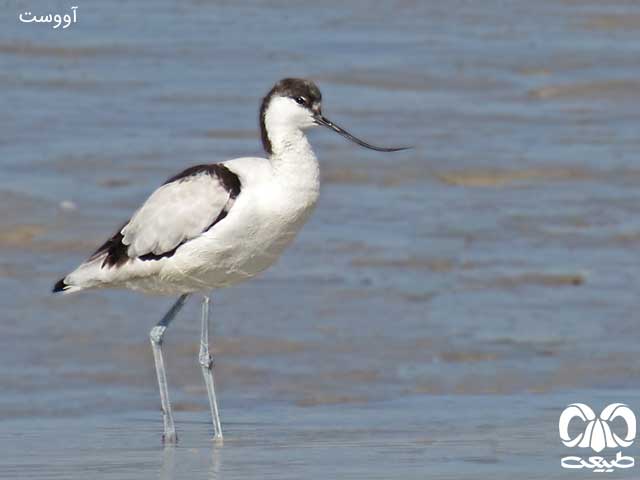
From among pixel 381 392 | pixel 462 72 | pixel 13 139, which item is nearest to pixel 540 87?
pixel 462 72

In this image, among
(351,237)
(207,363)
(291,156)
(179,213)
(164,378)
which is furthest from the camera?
(351,237)

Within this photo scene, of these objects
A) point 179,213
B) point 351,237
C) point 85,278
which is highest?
point 179,213

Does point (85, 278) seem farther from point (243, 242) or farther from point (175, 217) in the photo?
point (243, 242)

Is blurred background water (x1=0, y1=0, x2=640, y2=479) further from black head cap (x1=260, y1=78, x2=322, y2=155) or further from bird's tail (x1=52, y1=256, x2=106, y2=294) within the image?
black head cap (x1=260, y1=78, x2=322, y2=155)

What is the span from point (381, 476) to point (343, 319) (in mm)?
3359

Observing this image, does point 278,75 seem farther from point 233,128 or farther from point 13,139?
point 13,139

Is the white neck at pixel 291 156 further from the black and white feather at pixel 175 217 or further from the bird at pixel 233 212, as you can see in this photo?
the black and white feather at pixel 175 217

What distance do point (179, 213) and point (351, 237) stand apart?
376cm

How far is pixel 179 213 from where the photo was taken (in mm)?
7371

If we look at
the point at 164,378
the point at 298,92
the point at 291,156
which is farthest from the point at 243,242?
the point at 164,378

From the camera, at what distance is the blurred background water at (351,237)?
7504mm

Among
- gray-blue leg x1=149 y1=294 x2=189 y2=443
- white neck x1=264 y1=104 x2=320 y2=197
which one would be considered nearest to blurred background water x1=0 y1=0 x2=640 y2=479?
gray-blue leg x1=149 y1=294 x2=189 y2=443

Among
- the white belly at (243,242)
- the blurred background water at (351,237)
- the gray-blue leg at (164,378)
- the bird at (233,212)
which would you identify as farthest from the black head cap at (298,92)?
the blurred background water at (351,237)

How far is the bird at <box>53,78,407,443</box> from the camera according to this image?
721 centimetres
